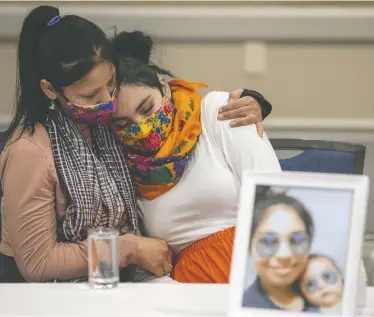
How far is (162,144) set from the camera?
5.11ft

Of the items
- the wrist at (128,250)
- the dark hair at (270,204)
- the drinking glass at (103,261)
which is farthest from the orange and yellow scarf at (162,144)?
the dark hair at (270,204)

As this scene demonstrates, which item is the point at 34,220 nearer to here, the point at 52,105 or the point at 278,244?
the point at 52,105

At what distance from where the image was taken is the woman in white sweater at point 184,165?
4.99 feet

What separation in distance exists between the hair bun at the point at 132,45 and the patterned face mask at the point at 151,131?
15cm

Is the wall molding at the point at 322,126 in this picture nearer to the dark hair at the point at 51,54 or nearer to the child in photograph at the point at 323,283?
the dark hair at the point at 51,54

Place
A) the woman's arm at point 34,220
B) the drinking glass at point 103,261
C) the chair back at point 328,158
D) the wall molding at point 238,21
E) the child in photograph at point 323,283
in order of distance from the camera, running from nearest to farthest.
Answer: the child in photograph at point 323,283, the drinking glass at point 103,261, the woman's arm at point 34,220, the chair back at point 328,158, the wall molding at point 238,21

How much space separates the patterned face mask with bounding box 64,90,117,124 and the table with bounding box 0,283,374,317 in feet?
1.62

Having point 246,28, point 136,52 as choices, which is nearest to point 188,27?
point 246,28

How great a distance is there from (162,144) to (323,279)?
736mm

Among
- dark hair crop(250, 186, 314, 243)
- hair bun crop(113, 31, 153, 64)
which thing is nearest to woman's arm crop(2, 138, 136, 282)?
hair bun crop(113, 31, 153, 64)

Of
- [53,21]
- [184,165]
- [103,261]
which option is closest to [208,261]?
[184,165]

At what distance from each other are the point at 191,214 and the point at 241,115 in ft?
0.94

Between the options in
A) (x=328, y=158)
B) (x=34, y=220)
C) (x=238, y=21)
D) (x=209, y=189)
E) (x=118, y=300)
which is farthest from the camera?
(x=238, y=21)

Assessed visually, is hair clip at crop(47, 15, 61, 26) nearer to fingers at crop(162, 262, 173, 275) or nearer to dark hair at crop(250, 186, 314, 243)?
fingers at crop(162, 262, 173, 275)
